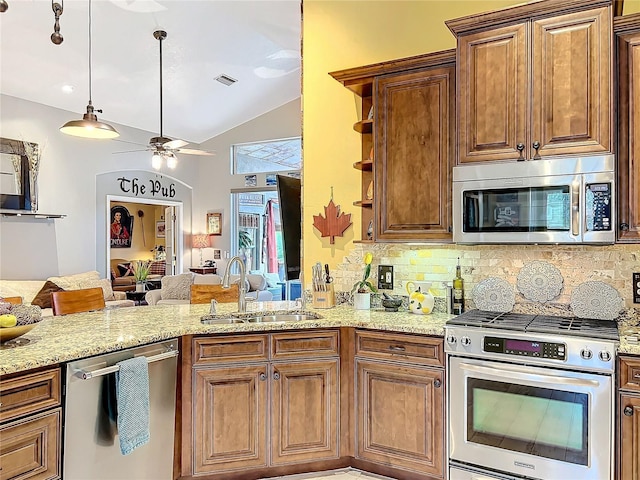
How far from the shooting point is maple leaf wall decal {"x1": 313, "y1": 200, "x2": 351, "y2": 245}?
11.4ft

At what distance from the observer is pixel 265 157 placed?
9258 mm

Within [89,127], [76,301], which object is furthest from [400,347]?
[89,127]

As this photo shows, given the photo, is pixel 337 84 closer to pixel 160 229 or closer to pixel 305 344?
pixel 305 344

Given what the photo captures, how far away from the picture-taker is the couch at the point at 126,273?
29.7 feet

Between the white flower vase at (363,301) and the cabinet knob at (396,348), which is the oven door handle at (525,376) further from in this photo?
the white flower vase at (363,301)

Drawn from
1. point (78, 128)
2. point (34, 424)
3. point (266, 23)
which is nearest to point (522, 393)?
point (34, 424)

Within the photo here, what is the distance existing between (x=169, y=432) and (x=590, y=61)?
117 inches

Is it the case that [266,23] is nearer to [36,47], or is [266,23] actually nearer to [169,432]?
[36,47]

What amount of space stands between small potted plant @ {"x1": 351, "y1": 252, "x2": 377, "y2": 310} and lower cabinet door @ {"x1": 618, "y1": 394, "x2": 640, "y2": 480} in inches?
61.5

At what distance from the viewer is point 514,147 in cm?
261

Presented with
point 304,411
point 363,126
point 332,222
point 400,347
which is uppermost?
point 363,126

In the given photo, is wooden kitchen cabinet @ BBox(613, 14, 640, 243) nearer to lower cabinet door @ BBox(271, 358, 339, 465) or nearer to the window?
lower cabinet door @ BBox(271, 358, 339, 465)

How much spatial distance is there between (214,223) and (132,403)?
293 inches

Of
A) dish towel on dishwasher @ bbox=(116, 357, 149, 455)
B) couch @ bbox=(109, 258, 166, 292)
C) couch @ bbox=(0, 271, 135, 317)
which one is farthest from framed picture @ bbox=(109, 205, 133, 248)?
dish towel on dishwasher @ bbox=(116, 357, 149, 455)
